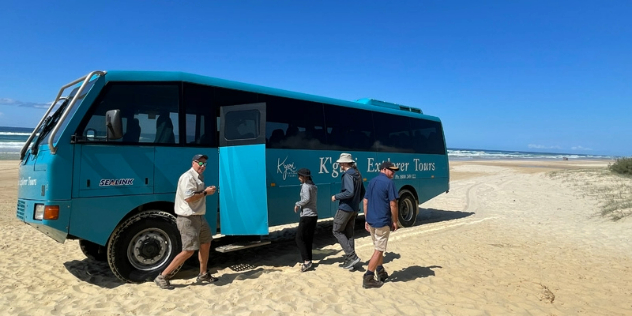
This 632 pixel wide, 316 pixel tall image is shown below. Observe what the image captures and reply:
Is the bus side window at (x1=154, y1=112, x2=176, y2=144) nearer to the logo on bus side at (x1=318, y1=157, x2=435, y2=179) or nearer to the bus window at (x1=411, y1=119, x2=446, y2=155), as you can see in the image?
the logo on bus side at (x1=318, y1=157, x2=435, y2=179)

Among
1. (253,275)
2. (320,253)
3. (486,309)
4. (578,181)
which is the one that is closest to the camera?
(486,309)

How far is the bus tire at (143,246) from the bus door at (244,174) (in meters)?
0.85

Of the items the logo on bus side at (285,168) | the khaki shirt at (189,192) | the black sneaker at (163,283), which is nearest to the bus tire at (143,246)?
the black sneaker at (163,283)

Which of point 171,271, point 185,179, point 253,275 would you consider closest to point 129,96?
point 185,179

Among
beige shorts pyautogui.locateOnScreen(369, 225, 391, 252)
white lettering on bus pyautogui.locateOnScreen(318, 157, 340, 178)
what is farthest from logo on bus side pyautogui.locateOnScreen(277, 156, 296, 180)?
beige shorts pyautogui.locateOnScreen(369, 225, 391, 252)

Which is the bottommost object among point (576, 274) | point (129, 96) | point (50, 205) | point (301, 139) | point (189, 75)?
point (576, 274)

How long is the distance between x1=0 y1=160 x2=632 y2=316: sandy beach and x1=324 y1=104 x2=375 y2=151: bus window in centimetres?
216

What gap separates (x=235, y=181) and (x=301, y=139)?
79.3 inches

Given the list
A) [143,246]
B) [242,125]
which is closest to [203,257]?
[143,246]

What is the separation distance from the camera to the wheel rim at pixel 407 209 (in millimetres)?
10477

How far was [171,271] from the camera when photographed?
5.21 metres

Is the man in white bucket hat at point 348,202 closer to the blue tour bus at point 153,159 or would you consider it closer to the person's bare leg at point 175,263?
the blue tour bus at point 153,159

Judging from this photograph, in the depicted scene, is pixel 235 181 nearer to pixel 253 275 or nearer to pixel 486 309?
pixel 253 275

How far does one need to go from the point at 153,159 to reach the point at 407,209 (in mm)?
7124
